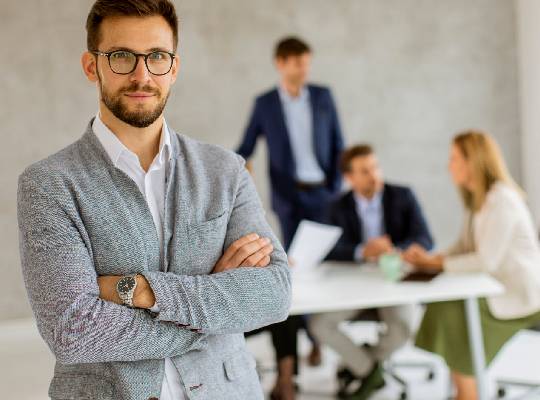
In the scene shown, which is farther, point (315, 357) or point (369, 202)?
point (315, 357)

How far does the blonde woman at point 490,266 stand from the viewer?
127 inches

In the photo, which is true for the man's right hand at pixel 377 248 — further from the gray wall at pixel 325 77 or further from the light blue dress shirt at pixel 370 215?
the gray wall at pixel 325 77

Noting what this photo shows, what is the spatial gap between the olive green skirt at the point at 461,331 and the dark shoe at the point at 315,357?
1144 millimetres

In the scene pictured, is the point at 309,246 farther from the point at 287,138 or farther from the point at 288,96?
the point at 288,96

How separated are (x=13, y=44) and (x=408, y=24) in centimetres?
291

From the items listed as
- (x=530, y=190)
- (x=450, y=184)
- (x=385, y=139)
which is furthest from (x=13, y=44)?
(x=530, y=190)

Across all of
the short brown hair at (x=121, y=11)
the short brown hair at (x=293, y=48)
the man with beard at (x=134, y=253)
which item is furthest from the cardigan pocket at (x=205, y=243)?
the short brown hair at (x=293, y=48)

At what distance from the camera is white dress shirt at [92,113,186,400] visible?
1.46m

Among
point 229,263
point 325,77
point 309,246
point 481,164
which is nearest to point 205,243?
point 229,263

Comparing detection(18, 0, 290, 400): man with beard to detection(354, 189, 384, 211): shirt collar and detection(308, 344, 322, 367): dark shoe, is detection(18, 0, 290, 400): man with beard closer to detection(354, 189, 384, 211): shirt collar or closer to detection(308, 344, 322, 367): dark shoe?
detection(354, 189, 384, 211): shirt collar

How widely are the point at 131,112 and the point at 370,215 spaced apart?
266cm

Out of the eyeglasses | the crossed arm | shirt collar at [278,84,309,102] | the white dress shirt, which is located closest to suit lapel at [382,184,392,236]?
shirt collar at [278,84,309,102]

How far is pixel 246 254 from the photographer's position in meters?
1.55

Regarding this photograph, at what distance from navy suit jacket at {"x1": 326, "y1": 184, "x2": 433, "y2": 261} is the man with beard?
7.67ft
